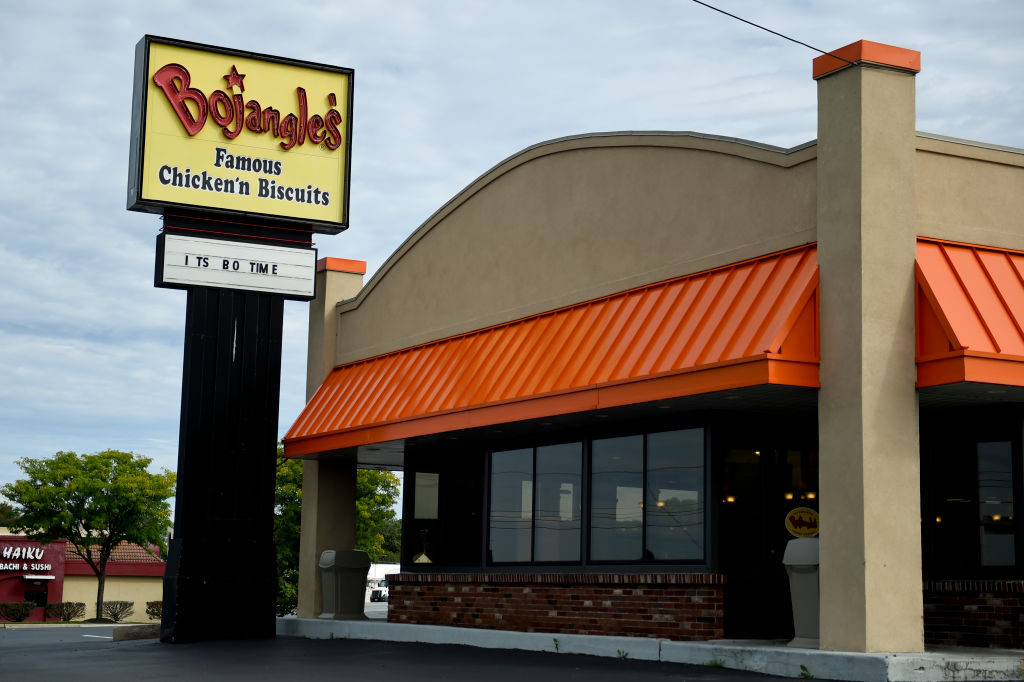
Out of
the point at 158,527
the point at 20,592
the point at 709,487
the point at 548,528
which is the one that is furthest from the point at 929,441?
the point at 20,592

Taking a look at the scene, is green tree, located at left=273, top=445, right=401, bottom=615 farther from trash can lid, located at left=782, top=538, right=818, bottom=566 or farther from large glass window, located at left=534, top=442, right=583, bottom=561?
trash can lid, located at left=782, top=538, right=818, bottom=566

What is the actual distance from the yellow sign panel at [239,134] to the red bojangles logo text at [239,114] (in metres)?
0.02

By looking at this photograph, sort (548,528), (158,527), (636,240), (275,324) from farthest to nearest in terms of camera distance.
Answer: (158,527) < (275,324) < (548,528) < (636,240)

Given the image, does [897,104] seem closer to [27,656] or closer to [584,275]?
[584,275]

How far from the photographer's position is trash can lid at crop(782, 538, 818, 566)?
588 inches

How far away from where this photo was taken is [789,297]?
1480cm

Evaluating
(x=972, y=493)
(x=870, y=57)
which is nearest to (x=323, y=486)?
(x=972, y=493)

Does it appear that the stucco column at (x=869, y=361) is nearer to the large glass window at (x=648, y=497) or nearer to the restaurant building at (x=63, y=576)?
the large glass window at (x=648, y=497)

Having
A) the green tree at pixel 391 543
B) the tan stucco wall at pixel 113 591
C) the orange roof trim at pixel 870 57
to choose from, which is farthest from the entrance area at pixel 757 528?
the green tree at pixel 391 543

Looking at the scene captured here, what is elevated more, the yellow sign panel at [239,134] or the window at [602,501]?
the yellow sign panel at [239,134]

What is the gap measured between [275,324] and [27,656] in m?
7.82

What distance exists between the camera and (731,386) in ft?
47.8

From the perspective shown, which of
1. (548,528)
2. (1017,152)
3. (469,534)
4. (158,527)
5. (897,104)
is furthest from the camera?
(158,527)

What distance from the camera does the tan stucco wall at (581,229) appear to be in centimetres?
1644
